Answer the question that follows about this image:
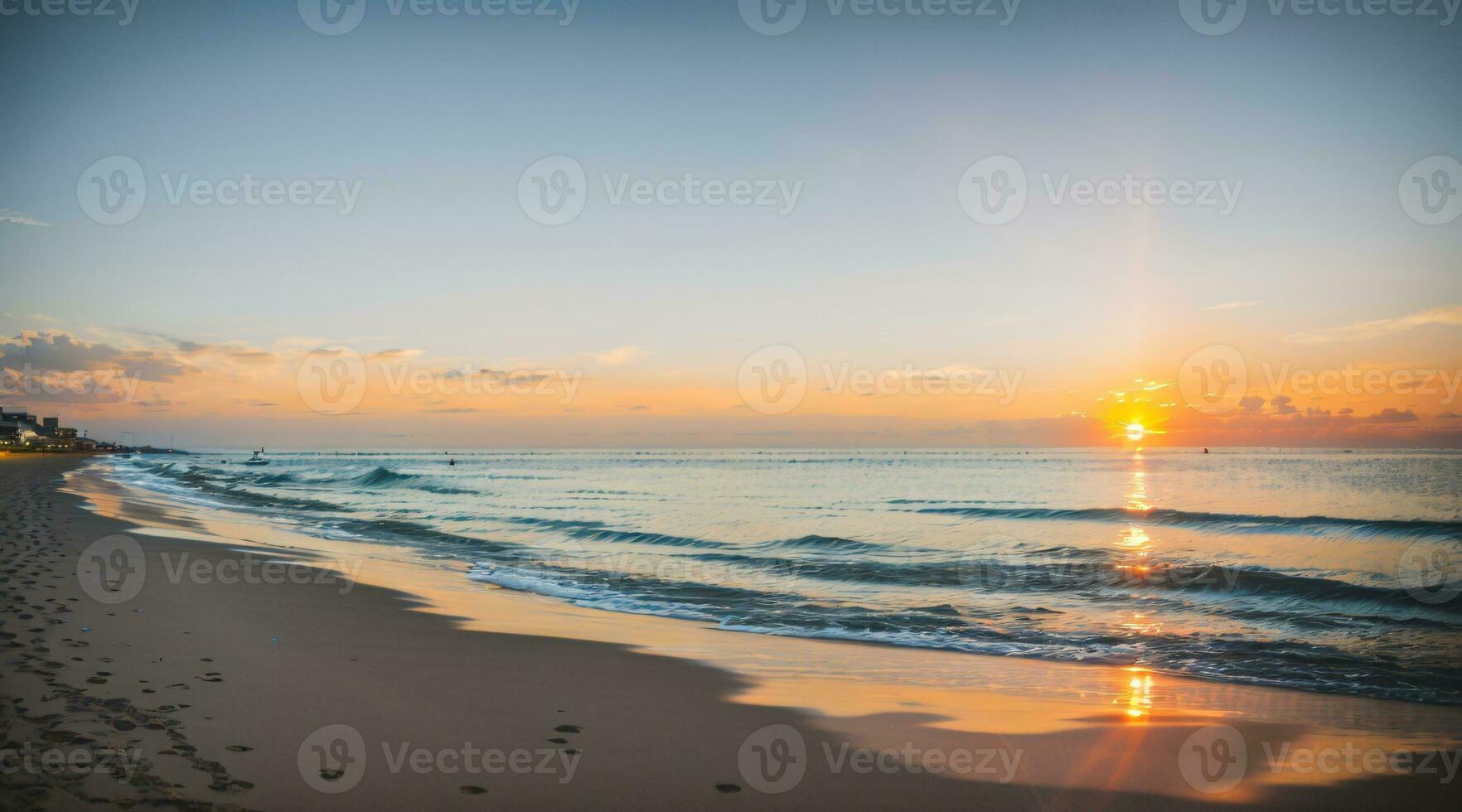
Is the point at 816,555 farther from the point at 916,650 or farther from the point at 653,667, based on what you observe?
the point at 653,667

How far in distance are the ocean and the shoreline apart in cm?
178

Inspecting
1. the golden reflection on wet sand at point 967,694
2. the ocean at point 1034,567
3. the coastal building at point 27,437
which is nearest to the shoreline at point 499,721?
the golden reflection on wet sand at point 967,694

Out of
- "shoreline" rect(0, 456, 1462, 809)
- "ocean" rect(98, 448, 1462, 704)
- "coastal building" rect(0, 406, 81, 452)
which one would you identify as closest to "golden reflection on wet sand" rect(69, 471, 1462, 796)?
"shoreline" rect(0, 456, 1462, 809)

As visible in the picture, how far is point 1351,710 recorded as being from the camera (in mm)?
7586

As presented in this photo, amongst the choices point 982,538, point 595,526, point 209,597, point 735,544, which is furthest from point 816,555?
point 209,597

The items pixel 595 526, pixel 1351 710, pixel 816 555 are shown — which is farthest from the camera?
pixel 595 526

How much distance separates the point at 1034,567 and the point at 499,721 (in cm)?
1469

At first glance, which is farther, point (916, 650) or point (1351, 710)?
point (916, 650)

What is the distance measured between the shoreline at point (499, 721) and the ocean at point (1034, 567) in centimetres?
178

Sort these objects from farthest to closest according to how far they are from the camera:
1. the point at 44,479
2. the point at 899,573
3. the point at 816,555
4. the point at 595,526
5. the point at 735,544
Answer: the point at 44,479, the point at 595,526, the point at 735,544, the point at 816,555, the point at 899,573

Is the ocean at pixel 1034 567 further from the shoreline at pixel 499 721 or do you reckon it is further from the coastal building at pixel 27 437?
the coastal building at pixel 27 437

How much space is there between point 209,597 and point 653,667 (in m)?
6.99

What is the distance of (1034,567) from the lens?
17.9m

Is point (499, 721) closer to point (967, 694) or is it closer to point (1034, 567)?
point (967, 694)
